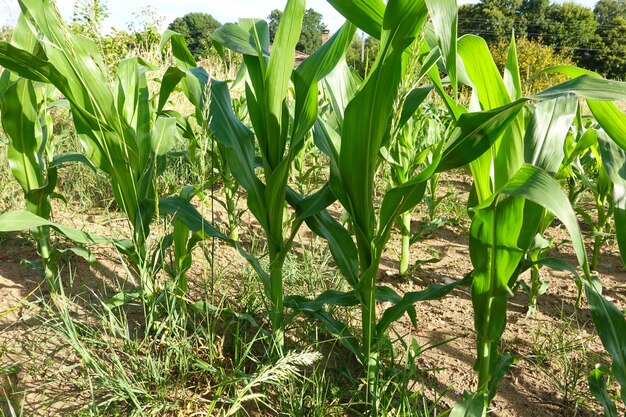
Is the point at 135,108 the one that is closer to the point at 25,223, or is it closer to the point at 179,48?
the point at 179,48

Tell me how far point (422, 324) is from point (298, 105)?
124 centimetres

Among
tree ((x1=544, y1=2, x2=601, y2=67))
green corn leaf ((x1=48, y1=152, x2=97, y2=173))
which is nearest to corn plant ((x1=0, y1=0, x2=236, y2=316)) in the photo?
green corn leaf ((x1=48, y1=152, x2=97, y2=173))

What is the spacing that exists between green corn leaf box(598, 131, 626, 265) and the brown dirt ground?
530 mm

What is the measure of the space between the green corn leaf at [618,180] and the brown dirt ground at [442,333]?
1.74ft

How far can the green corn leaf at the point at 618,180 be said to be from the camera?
1290mm

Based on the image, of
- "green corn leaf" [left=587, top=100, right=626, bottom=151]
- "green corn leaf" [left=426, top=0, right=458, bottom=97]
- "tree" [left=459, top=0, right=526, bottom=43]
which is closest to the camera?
"green corn leaf" [left=426, top=0, right=458, bottom=97]

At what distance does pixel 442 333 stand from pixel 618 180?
102 cm

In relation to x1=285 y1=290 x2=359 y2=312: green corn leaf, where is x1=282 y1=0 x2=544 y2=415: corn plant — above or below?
above

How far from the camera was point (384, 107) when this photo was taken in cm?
120

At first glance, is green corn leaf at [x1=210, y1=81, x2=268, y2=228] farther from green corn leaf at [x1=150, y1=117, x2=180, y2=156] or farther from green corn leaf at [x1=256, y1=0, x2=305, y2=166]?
green corn leaf at [x1=150, y1=117, x2=180, y2=156]

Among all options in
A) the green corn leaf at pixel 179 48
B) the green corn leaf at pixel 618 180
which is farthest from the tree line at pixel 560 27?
the green corn leaf at pixel 618 180

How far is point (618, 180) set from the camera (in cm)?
130

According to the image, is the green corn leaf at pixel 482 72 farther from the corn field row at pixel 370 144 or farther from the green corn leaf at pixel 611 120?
the green corn leaf at pixel 611 120

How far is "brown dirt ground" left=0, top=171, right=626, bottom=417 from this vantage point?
152 cm
